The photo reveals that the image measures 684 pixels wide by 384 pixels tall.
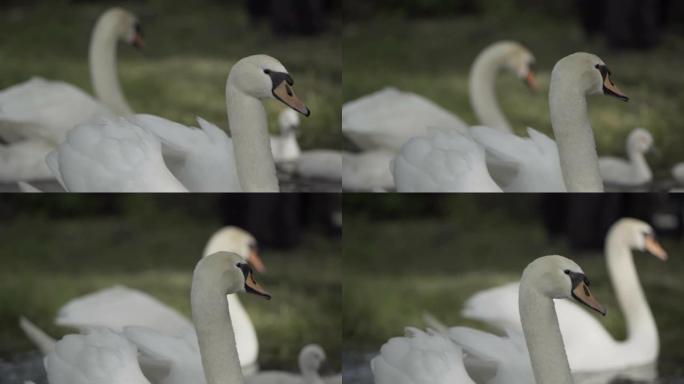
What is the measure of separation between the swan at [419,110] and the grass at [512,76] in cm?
7

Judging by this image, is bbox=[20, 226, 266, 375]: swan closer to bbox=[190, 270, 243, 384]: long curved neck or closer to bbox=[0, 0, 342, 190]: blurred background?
bbox=[0, 0, 342, 190]: blurred background

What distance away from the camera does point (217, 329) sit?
128 inches

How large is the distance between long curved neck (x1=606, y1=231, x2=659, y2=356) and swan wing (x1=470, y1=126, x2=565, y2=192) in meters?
0.96

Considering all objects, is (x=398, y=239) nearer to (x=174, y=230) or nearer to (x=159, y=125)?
(x=174, y=230)

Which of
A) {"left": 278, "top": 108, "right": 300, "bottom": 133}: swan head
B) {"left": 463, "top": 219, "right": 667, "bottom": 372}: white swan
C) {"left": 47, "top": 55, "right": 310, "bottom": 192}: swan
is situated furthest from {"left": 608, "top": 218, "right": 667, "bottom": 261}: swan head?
{"left": 47, "top": 55, "right": 310, "bottom": 192}: swan

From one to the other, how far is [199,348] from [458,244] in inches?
43.1

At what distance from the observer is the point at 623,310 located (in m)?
4.68

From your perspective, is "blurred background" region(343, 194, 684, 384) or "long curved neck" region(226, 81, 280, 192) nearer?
"long curved neck" region(226, 81, 280, 192)

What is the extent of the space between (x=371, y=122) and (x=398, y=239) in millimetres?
429

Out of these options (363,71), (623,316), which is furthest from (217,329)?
(623,316)

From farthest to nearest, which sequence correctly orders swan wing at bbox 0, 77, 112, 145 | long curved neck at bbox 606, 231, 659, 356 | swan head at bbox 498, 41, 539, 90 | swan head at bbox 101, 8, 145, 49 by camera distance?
long curved neck at bbox 606, 231, 659, 356
swan head at bbox 498, 41, 539, 90
swan head at bbox 101, 8, 145, 49
swan wing at bbox 0, 77, 112, 145

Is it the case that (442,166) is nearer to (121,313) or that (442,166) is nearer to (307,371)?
(307,371)

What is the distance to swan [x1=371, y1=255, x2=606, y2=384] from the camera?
3.21 metres

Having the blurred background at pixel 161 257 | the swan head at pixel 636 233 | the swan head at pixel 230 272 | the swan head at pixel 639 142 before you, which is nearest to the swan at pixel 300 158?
the blurred background at pixel 161 257
